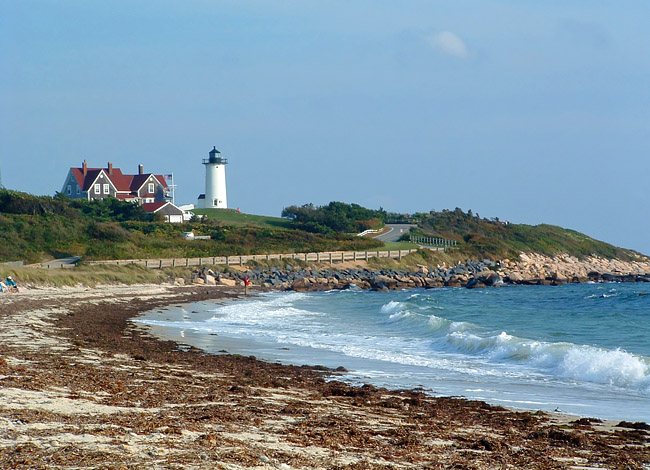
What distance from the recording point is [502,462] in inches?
272

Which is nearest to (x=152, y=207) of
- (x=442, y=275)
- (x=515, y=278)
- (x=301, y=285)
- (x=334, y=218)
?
→ (x=334, y=218)

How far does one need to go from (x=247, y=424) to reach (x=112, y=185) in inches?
2758

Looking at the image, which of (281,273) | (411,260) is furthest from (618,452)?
(411,260)

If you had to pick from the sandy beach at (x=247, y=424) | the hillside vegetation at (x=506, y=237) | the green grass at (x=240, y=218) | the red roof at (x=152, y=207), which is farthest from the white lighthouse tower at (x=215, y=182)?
the sandy beach at (x=247, y=424)

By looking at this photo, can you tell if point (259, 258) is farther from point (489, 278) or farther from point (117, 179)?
point (117, 179)

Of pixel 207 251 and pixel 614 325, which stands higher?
pixel 207 251

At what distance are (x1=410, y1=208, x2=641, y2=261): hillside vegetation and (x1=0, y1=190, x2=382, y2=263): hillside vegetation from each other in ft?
39.7

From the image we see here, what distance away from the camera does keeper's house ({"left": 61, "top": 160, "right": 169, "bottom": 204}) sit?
7300 cm

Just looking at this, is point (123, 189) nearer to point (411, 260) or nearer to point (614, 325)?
point (411, 260)

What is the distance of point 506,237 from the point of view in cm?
7381

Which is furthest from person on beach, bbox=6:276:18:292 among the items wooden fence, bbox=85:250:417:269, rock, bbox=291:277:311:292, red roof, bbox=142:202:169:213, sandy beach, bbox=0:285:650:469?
red roof, bbox=142:202:169:213

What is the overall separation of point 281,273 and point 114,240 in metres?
11.8

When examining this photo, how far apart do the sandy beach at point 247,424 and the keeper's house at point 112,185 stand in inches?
2441

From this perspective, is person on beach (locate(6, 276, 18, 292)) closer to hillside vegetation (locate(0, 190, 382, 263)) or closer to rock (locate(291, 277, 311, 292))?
hillside vegetation (locate(0, 190, 382, 263))
